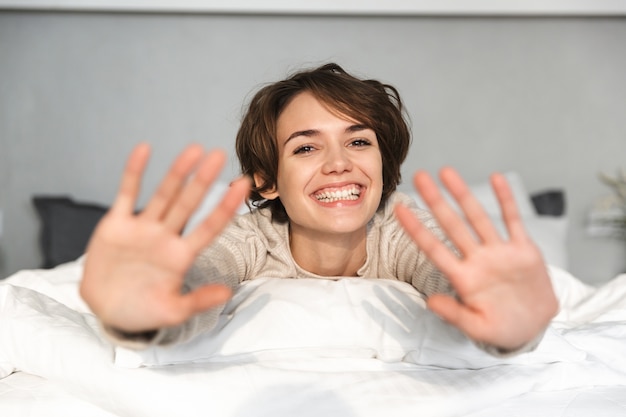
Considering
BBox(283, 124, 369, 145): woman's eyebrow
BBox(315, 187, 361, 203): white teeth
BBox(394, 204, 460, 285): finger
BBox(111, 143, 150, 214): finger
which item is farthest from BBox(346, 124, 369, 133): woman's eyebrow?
BBox(111, 143, 150, 214): finger

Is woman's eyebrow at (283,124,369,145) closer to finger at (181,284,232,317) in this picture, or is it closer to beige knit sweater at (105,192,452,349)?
beige knit sweater at (105,192,452,349)

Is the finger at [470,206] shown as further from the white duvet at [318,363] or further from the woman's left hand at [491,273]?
the white duvet at [318,363]

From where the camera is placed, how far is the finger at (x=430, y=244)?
0.94 metres

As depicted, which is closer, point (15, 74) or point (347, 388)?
point (347, 388)

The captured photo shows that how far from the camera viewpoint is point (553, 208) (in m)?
3.02

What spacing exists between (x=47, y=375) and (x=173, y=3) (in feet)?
6.92

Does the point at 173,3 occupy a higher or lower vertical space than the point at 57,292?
higher

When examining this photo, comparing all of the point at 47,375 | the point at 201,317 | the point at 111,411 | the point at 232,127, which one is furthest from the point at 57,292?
the point at 232,127

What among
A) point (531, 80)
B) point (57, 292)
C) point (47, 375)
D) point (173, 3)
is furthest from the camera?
point (531, 80)

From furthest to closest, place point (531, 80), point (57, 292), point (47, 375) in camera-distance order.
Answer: point (531, 80) → point (57, 292) → point (47, 375)

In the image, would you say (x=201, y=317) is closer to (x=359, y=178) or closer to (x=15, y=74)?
(x=359, y=178)

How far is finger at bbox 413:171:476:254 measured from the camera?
943 millimetres

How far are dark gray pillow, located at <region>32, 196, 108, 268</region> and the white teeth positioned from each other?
1.57 m

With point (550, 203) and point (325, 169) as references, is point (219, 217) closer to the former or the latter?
point (325, 169)
